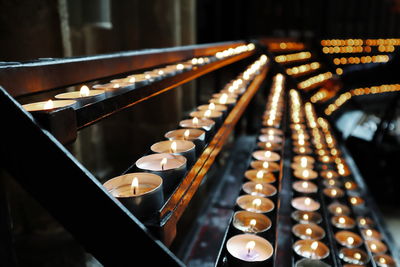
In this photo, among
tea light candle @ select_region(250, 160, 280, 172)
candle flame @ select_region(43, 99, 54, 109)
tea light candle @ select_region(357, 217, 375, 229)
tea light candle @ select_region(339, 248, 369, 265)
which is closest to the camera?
candle flame @ select_region(43, 99, 54, 109)

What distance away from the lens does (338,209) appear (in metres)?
2.34

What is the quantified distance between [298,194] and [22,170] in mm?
1803

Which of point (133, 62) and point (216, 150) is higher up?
point (133, 62)

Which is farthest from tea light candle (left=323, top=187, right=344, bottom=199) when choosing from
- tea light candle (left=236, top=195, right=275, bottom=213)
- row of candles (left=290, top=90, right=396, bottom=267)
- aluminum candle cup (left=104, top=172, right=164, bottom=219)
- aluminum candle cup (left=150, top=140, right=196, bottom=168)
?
aluminum candle cup (left=104, top=172, right=164, bottom=219)

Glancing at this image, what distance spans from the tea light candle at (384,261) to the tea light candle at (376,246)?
6 centimetres

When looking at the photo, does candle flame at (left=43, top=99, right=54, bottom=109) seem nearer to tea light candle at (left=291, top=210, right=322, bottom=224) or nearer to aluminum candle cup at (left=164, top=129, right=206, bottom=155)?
aluminum candle cup at (left=164, top=129, right=206, bottom=155)

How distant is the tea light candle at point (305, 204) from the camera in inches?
76.9

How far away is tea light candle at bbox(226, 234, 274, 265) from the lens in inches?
46.4

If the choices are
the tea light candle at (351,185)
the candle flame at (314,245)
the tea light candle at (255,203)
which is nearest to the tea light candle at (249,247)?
the tea light candle at (255,203)

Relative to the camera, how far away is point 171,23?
490 cm

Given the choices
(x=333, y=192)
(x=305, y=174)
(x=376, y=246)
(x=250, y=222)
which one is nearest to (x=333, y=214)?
(x=333, y=192)

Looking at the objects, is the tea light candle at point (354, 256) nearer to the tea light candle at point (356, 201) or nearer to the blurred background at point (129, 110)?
the tea light candle at point (356, 201)

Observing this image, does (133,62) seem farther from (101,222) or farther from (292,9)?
(292,9)

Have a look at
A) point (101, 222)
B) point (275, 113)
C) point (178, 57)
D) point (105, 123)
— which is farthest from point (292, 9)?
point (101, 222)
